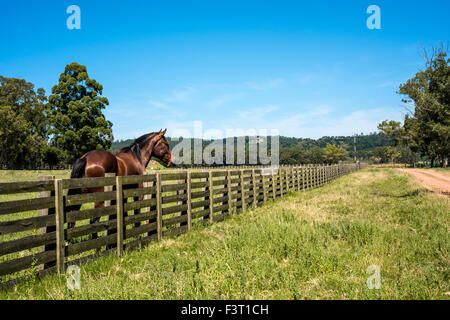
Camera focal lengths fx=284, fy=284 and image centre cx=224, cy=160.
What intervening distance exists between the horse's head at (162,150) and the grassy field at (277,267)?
147 inches

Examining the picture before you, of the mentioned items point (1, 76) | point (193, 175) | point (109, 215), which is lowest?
point (109, 215)

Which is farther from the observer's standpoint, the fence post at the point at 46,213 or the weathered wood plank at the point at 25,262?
the fence post at the point at 46,213

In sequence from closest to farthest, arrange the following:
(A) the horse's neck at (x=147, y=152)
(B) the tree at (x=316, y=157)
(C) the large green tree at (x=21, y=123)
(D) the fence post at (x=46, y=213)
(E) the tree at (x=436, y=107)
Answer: (D) the fence post at (x=46, y=213), (A) the horse's neck at (x=147, y=152), (E) the tree at (x=436, y=107), (C) the large green tree at (x=21, y=123), (B) the tree at (x=316, y=157)

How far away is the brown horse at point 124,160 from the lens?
6.05 metres

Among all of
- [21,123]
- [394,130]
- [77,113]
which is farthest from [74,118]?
[394,130]

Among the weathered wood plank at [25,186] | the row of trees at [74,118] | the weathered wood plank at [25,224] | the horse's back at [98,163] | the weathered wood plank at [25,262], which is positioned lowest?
the weathered wood plank at [25,262]

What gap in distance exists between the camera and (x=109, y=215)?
16.3 feet

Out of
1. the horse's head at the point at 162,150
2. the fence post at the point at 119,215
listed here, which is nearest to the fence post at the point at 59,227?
the fence post at the point at 119,215

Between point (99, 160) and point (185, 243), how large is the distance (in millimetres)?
2626

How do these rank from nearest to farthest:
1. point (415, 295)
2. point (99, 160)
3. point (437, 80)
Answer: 1. point (415, 295)
2. point (99, 160)
3. point (437, 80)

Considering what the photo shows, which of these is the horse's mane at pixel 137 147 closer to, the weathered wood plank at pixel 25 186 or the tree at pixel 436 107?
the weathered wood plank at pixel 25 186

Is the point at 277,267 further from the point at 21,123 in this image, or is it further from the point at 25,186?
the point at 21,123
